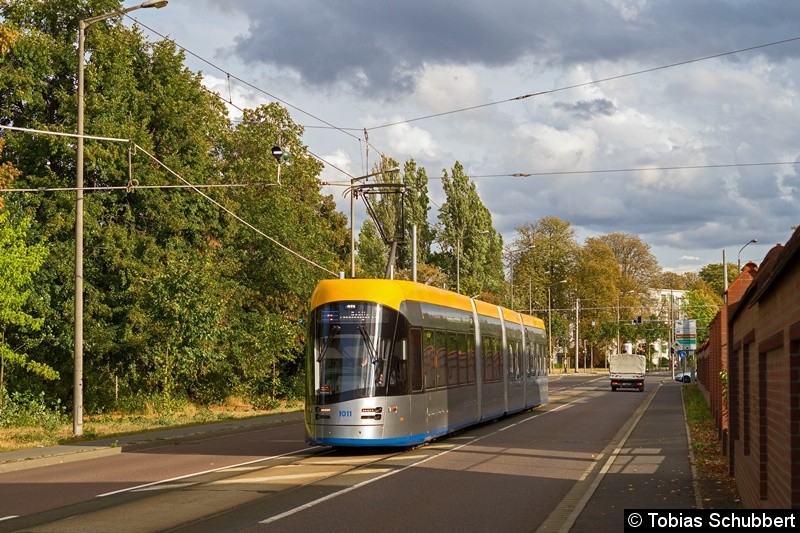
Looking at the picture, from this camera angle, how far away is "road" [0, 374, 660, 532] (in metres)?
12.9

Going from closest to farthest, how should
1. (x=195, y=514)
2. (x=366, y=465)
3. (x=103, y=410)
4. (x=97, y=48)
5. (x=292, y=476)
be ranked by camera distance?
(x=195, y=514) → (x=292, y=476) → (x=366, y=465) → (x=97, y=48) → (x=103, y=410)

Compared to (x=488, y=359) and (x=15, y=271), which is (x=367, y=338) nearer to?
(x=488, y=359)

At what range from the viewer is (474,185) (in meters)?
94.7

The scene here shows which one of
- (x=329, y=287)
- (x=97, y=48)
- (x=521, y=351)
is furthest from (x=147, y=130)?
(x=329, y=287)

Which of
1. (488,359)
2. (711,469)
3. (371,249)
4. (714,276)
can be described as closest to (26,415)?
(488,359)

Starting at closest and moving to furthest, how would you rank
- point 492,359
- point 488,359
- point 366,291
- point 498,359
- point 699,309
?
point 366,291
point 488,359
point 492,359
point 498,359
point 699,309

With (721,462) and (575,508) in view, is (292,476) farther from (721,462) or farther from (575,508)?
(721,462)

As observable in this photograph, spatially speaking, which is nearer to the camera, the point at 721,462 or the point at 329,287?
the point at 721,462

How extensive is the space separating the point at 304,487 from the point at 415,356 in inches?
254

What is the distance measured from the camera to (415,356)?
22281mm

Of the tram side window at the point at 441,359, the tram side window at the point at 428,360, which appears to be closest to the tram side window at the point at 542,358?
the tram side window at the point at 441,359

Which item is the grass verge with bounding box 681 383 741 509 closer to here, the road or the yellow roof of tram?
the road

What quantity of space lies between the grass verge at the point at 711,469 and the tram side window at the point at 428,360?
5.66m

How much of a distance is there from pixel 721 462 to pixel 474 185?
75.6 metres
